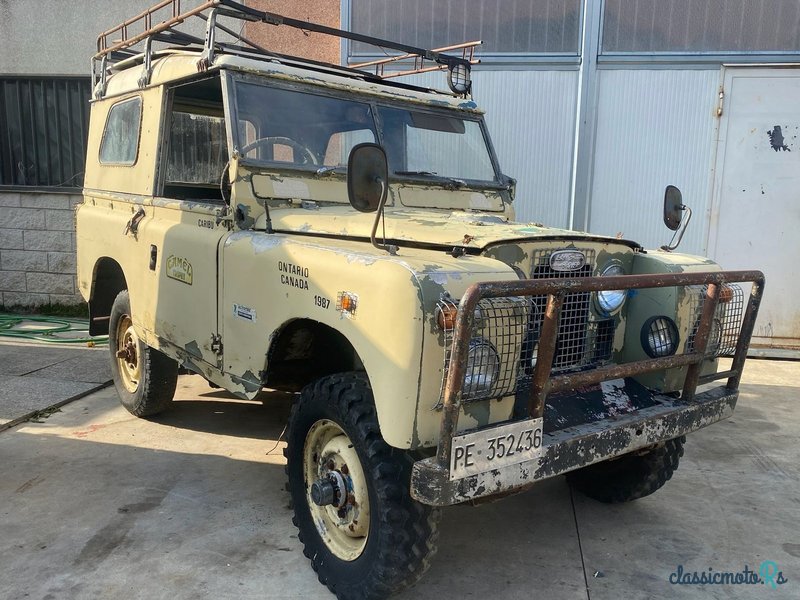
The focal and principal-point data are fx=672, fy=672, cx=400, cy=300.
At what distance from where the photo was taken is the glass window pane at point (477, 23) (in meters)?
7.07

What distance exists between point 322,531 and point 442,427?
39.2 inches

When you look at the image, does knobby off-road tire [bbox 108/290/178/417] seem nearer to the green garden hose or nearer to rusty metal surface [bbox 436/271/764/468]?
the green garden hose

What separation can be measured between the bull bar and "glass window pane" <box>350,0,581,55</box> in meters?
4.90

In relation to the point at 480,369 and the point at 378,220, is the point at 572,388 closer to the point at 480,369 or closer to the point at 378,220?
the point at 480,369

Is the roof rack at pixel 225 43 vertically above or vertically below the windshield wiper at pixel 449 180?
above

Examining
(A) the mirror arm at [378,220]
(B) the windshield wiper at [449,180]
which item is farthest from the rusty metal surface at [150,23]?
(A) the mirror arm at [378,220]

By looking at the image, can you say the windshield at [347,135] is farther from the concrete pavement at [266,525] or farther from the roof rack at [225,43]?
the concrete pavement at [266,525]

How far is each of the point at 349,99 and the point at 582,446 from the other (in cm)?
237

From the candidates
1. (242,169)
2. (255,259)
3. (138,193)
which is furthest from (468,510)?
(138,193)

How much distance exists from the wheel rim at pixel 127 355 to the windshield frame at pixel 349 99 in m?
1.92

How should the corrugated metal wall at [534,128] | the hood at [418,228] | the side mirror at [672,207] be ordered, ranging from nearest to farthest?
1. the hood at [418,228]
2. the side mirror at [672,207]
3. the corrugated metal wall at [534,128]

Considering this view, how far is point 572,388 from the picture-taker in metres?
2.48

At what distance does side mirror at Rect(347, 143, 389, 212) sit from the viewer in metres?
2.50

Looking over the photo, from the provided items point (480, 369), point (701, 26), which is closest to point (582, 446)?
point (480, 369)
